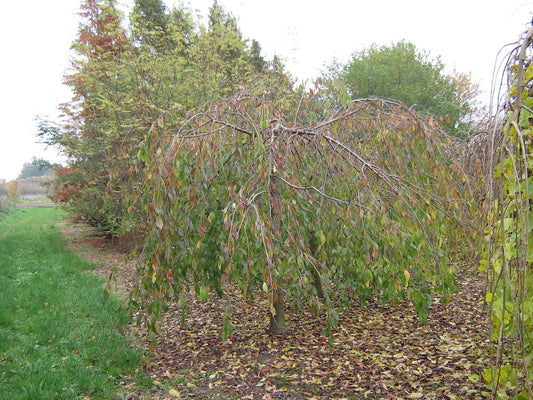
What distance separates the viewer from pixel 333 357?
3.35 meters

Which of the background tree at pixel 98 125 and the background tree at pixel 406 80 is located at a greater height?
the background tree at pixel 406 80

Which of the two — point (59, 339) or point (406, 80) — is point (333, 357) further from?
point (406, 80)

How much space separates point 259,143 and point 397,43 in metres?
14.3

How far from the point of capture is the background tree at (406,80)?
12961 millimetres

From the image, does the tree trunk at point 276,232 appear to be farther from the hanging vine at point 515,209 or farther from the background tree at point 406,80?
the background tree at point 406,80

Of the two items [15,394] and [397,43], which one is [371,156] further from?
[397,43]

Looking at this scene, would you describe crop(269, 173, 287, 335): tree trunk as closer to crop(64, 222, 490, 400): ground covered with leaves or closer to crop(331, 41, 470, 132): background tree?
crop(64, 222, 490, 400): ground covered with leaves

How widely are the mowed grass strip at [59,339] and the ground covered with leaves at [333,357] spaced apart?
275mm

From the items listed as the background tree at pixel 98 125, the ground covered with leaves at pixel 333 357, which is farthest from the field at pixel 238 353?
the background tree at pixel 98 125

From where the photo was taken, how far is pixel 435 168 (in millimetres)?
3805

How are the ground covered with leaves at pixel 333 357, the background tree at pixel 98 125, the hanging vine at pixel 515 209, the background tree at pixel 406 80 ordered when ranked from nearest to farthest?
the hanging vine at pixel 515 209 → the ground covered with leaves at pixel 333 357 → the background tree at pixel 98 125 → the background tree at pixel 406 80

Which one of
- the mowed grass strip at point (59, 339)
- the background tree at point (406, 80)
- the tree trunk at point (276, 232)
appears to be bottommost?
the mowed grass strip at point (59, 339)

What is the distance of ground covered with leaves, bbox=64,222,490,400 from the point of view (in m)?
2.83

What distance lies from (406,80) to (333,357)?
495 inches
